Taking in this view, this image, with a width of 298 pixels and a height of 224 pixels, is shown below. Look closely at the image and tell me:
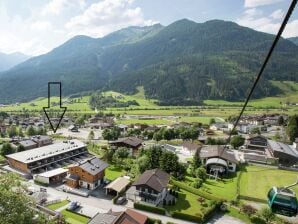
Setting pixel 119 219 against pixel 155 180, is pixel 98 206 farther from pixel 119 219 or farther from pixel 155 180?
pixel 119 219

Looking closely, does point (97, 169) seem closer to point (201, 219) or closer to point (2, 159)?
point (201, 219)

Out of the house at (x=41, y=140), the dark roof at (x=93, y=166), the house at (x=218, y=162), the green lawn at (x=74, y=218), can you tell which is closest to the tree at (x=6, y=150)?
the house at (x=41, y=140)

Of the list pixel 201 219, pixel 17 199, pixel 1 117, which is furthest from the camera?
pixel 1 117

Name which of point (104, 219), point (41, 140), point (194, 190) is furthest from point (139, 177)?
point (41, 140)

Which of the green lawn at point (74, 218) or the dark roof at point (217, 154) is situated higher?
the dark roof at point (217, 154)

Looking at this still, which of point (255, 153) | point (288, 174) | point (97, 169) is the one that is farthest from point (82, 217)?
point (255, 153)

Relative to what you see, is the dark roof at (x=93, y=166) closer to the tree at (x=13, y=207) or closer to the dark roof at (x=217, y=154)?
the dark roof at (x=217, y=154)
